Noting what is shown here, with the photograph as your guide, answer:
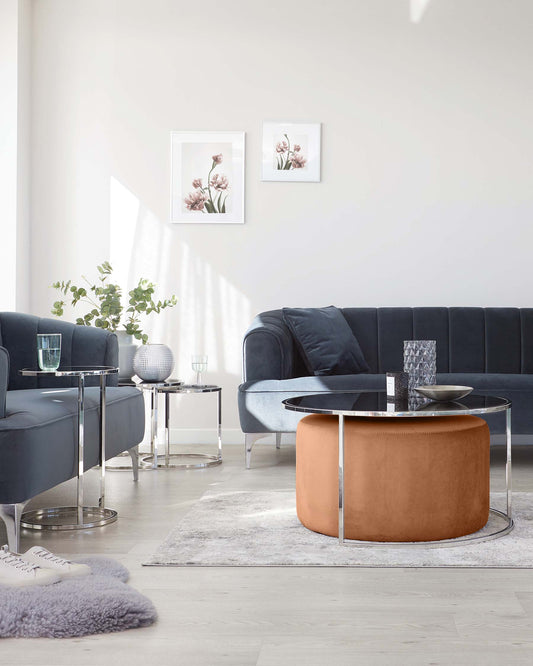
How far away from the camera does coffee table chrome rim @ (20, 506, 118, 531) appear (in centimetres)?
312

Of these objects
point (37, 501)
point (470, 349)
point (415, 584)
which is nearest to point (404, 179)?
point (470, 349)

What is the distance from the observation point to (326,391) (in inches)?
172

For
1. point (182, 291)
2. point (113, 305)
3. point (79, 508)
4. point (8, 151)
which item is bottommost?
point (79, 508)

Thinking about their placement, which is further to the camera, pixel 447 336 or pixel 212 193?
pixel 212 193

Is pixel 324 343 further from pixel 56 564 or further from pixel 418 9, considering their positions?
pixel 56 564

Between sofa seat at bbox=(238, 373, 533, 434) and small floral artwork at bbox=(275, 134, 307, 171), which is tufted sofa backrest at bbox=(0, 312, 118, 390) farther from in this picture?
small floral artwork at bbox=(275, 134, 307, 171)

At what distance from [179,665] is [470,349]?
3.64 meters

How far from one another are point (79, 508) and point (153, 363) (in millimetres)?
1599

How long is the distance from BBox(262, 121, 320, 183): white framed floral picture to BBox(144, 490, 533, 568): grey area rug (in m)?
2.71

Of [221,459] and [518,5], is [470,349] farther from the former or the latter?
[518,5]

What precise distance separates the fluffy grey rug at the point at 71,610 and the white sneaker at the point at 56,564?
0.09m

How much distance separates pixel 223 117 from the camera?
544 centimetres

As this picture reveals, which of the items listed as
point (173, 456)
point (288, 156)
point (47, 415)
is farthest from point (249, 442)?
point (288, 156)

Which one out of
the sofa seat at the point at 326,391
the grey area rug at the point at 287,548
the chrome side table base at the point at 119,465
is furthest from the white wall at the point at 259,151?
the grey area rug at the point at 287,548
